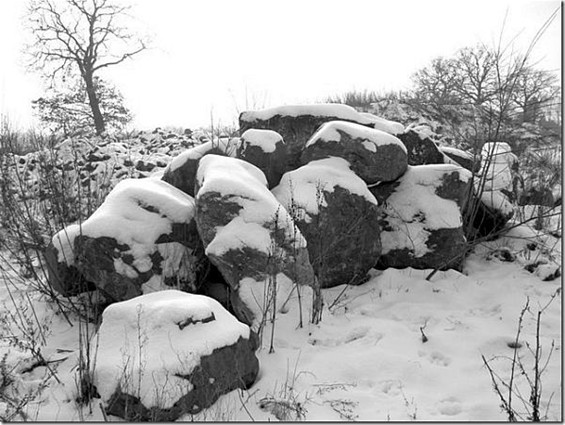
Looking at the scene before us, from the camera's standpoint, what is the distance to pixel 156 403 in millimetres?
2535

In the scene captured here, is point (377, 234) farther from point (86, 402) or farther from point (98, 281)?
point (86, 402)

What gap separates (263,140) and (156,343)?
3.01 m

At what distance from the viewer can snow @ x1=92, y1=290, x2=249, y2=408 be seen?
102 inches

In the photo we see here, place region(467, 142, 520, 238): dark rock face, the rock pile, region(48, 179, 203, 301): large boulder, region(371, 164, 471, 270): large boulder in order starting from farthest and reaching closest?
region(467, 142, 520, 238): dark rock face → region(371, 164, 471, 270): large boulder → region(48, 179, 203, 301): large boulder → the rock pile

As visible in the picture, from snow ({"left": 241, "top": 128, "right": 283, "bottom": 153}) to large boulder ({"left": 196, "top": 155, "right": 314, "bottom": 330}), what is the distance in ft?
3.32

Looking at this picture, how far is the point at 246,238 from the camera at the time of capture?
381 centimetres

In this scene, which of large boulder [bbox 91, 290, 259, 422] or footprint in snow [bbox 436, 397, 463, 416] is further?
footprint in snow [bbox 436, 397, 463, 416]

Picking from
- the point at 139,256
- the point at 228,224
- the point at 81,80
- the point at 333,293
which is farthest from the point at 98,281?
the point at 81,80

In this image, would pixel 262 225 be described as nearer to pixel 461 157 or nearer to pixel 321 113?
pixel 321 113

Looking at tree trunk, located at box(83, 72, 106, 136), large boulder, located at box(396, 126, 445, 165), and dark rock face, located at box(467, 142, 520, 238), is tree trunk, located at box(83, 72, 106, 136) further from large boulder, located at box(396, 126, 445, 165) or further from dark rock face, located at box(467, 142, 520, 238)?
dark rock face, located at box(467, 142, 520, 238)

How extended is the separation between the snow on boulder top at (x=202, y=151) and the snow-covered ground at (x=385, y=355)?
214 centimetres

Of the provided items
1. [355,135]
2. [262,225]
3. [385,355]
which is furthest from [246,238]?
[355,135]

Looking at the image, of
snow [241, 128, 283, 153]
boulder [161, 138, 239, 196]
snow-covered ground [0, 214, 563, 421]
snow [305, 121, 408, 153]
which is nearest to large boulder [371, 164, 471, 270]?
snow-covered ground [0, 214, 563, 421]

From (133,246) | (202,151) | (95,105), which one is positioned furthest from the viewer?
(95,105)
